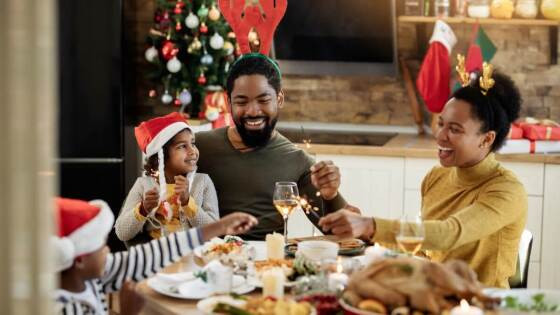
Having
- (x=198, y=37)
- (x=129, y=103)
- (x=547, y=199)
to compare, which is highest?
(x=198, y=37)

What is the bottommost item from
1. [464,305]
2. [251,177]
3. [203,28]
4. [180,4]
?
[464,305]

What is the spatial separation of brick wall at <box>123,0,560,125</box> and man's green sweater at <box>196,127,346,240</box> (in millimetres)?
2353

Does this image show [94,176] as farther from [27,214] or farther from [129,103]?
[27,214]

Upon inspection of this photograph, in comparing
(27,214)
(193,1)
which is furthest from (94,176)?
(27,214)

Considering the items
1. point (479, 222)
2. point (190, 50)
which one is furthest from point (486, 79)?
point (190, 50)

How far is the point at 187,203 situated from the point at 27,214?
5.69 ft

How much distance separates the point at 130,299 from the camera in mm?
2459

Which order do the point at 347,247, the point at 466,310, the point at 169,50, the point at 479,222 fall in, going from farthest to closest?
1. the point at 169,50
2. the point at 347,247
3. the point at 479,222
4. the point at 466,310

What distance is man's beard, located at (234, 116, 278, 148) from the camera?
3.42m

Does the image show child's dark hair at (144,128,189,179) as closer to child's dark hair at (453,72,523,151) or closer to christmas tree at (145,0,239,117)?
child's dark hair at (453,72,523,151)

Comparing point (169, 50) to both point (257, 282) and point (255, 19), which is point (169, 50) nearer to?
point (255, 19)

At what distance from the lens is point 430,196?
319 centimetres

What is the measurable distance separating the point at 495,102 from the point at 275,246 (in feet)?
2.89

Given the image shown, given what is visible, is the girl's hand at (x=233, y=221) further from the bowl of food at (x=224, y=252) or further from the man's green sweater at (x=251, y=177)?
the man's green sweater at (x=251, y=177)
